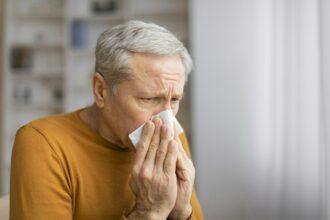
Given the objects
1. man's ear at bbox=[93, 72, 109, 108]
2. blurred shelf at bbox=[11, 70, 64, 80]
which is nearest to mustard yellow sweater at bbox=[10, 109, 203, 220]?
man's ear at bbox=[93, 72, 109, 108]

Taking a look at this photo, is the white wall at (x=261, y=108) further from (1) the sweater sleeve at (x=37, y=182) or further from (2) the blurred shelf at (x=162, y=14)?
(1) the sweater sleeve at (x=37, y=182)

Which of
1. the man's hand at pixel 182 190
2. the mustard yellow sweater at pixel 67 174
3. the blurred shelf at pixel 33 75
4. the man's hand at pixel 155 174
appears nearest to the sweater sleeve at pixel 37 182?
the mustard yellow sweater at pixel 67 174

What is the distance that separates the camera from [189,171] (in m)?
1.26

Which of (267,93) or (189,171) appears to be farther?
(267,93)

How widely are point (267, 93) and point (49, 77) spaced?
2722 mm

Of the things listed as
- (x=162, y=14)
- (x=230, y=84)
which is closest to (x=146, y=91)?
(x=230, y=84)

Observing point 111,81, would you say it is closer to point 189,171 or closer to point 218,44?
point 189,171

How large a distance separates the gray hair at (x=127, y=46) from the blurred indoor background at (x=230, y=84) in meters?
0.75

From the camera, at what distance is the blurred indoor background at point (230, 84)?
6.54 ft

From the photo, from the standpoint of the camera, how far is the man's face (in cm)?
121

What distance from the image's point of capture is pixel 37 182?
1.15m

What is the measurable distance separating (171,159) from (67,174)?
31cm

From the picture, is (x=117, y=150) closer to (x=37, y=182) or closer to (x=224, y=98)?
(x=37, y=182)

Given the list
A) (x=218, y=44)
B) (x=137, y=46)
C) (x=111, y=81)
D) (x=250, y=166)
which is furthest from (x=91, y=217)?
(x=218, y=44)
